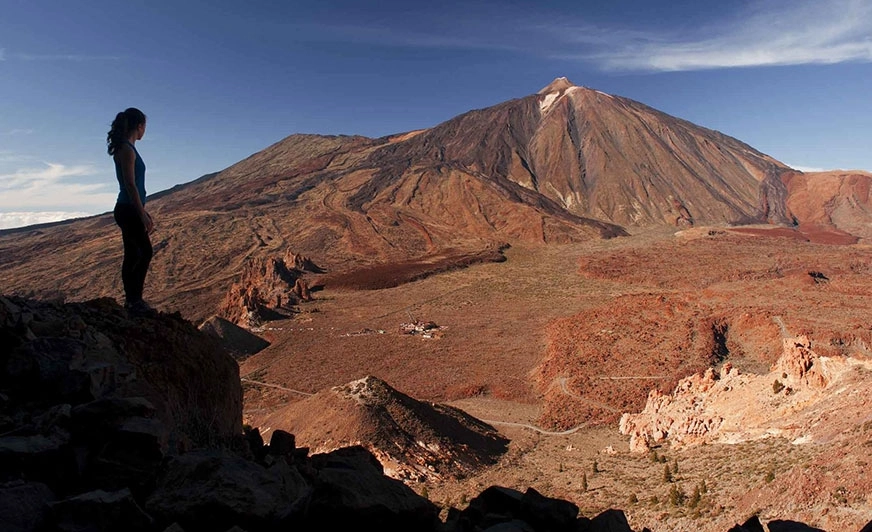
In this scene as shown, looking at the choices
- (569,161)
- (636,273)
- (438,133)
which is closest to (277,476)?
(636,273)

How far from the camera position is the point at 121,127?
5059 mm

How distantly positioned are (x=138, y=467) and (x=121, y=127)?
10.9ft

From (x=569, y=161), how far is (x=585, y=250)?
1516 inches

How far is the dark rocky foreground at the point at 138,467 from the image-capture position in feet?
9.66

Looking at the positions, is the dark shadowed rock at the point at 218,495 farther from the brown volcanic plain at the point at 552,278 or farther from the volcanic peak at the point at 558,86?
the volcanic peak at the point at 558,86

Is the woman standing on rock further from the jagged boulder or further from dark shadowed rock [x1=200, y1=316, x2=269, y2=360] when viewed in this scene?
dark shadowed rock [x1=200, y1=316, x2=269, y2=360]

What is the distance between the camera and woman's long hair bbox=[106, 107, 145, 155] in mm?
5059

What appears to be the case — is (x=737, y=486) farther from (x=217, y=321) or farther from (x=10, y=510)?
(x=217, y=321)

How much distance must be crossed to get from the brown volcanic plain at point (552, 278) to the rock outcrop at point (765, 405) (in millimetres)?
744

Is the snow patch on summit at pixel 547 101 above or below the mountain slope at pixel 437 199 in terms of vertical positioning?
above

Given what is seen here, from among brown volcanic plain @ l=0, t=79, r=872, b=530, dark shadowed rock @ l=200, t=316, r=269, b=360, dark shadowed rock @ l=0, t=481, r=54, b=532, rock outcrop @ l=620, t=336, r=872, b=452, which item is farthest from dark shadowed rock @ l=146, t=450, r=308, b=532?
dark shadowed rock @ l=200, t=316, r=269, b=360

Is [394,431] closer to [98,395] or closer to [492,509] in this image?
[492,509]

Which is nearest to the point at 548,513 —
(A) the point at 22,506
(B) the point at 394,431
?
(A) the point at 22,506

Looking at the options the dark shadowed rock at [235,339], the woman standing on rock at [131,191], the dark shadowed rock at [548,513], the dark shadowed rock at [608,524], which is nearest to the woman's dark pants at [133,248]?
the woman standing on rock at [131,191]
